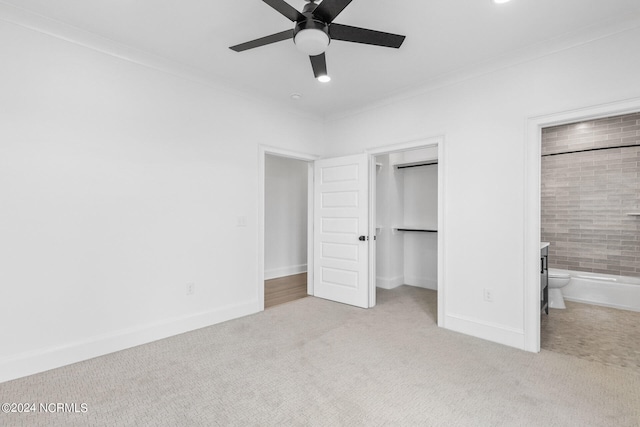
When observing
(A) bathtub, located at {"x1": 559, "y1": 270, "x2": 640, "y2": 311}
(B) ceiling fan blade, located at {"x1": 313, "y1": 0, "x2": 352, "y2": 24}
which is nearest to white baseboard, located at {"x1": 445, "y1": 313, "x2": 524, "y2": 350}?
(A) bathtub, located at {"x1": 559, "y1": 270, "x2": 640, "y2": 311}

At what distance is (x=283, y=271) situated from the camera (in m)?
6.02

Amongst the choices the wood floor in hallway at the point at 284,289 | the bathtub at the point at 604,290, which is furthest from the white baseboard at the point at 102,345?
the bathtub at the point at 604,290

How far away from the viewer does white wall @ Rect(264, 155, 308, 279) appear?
232 inches

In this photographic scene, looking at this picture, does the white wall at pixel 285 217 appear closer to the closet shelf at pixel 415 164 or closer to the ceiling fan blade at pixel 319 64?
the closet shelf at pixel 415 164

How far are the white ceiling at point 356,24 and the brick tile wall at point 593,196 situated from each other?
2655mm

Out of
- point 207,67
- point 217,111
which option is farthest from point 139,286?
point 207,67

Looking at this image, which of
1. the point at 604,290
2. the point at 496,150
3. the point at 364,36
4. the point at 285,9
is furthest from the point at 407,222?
the point at 285,9

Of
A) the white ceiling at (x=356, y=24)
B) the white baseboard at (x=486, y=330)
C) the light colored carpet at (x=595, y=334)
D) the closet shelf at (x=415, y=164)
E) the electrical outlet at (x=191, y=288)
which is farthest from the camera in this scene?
the closet shelf at (x=415, y=164)

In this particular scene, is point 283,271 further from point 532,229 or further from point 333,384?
point 532,229

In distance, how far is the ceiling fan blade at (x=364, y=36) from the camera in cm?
197

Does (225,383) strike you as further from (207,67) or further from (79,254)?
(207,67)

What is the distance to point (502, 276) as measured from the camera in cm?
296

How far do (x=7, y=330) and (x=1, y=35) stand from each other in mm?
2118

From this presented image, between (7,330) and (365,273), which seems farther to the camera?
(365,273)
